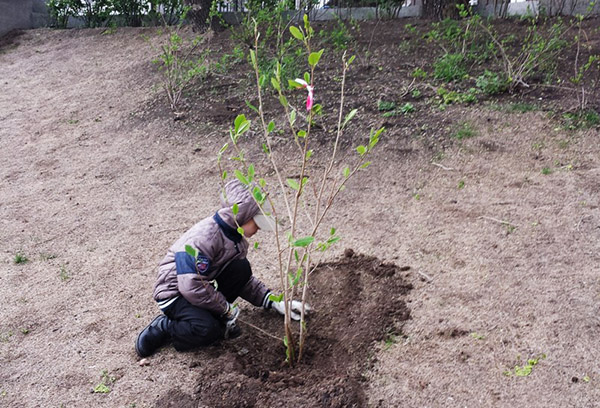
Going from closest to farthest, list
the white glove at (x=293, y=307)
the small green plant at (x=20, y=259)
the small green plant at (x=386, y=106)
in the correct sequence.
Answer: the white glove at (x=293, y=307)
the small green plant at (x=20, y=259)
the small green plant at (x=386, y=106)

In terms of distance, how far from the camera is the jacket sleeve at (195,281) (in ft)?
9.23

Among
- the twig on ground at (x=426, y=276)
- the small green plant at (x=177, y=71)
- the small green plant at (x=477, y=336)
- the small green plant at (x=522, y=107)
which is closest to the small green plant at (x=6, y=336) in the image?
the twig on ground at (x=426, y=276)

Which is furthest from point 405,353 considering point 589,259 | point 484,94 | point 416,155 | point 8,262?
point 484,94

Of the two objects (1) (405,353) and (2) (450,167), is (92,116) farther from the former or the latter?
(1) (405,353)

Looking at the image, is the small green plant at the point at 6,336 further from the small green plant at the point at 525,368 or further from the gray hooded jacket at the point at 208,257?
the small green plant at the point at 525,368

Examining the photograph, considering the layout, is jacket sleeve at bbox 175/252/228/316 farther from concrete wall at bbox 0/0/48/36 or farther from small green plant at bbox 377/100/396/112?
Result: concrete wall at bbox 0/0/48/36

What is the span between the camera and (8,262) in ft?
13.6

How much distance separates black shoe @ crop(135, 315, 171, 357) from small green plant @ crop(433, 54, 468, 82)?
174 inches

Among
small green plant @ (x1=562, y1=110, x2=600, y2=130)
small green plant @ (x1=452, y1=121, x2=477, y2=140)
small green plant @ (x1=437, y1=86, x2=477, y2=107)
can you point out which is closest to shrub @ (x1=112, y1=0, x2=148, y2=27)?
small green plant @ (x1=437, y1=86, x2=477, y2=107)

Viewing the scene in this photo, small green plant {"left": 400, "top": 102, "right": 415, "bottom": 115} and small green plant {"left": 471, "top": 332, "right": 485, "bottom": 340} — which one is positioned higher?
small green plant {"left": 400, "top": 102, "right": 415, "bottom": 115}

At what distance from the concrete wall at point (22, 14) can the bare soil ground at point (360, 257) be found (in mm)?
5658

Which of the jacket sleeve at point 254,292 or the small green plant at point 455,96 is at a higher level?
the small green plant at point 455,96

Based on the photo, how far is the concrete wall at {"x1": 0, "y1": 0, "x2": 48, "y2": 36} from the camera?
1131 centimetres

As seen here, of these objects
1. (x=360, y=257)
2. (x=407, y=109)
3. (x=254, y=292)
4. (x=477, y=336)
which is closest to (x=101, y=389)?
(x=254, y=292)
